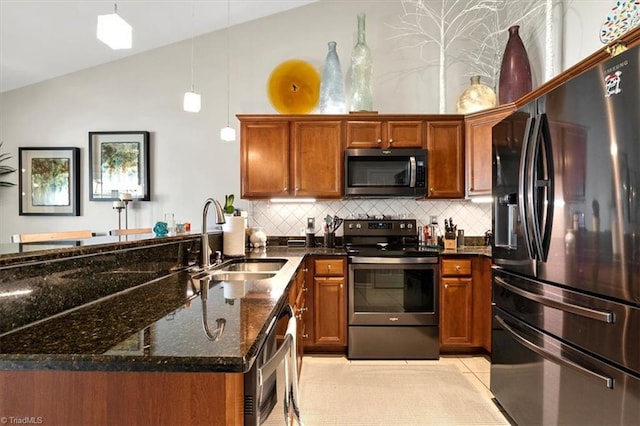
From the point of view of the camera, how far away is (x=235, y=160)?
365cm

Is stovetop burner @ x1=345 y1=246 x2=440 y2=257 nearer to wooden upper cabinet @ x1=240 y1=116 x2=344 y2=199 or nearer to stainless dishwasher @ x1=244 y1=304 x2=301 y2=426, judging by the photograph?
wooden upper cabinet @ x1=240 y1=116 x2=344 y2=199

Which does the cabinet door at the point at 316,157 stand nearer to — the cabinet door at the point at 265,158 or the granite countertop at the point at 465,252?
the cabinet door at the point at 265,158

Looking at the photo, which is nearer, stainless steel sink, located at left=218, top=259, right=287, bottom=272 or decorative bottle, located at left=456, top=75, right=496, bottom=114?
stainless steel sink, located at left=218, top=259, right=287, bottom=272

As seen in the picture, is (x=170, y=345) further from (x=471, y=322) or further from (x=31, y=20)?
(x=31, y=20)

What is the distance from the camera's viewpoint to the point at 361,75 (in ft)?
10.8

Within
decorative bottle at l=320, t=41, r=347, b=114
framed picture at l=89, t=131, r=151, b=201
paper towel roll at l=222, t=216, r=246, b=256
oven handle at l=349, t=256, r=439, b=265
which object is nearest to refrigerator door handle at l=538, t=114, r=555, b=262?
oven handle at l=349, t=256, r=439, b=265

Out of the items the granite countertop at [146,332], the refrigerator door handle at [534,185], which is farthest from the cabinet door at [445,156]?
the granite countertop at [146,332]

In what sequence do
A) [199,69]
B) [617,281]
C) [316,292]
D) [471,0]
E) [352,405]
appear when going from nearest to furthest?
[617,281]
[352,405]
[316,292]
[471,0]
[199,69]

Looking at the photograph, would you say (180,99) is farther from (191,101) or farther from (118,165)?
(191,101)

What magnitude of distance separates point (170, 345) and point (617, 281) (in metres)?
1.57

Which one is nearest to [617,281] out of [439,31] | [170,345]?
[170,345]

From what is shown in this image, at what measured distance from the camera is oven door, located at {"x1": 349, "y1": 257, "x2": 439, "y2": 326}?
109 inches

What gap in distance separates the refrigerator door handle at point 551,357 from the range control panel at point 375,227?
1345 millimetres

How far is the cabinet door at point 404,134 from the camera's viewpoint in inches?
123
